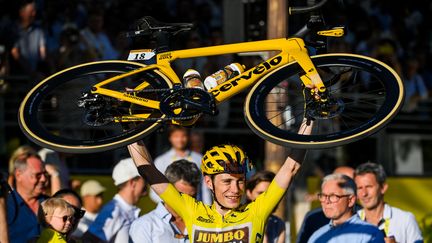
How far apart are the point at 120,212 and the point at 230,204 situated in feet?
8.45

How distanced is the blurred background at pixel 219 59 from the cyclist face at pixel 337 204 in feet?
8.28

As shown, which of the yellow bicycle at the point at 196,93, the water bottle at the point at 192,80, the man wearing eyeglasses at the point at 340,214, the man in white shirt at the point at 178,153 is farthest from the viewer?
the man in white shirt at the point at 178,153

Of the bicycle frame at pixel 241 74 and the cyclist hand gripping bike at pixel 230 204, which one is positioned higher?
the bicycle frame at pixel 241 74

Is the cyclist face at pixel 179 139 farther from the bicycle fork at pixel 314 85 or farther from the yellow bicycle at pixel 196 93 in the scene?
the bicycle fork at pixel 314 85

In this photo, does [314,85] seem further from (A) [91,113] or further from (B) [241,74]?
(A) [91,113]

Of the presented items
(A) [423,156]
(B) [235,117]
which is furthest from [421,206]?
(B) [235,117]

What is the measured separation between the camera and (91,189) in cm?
1128

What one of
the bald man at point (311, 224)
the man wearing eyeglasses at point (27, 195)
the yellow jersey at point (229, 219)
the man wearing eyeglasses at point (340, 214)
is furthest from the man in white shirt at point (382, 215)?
the man wearing eyeglasses at point (27, 195)

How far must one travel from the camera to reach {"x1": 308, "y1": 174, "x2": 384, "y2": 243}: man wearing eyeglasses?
9.05m

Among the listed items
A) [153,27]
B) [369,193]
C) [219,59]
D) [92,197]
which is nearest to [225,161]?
[153,27]

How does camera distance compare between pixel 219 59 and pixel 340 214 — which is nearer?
pixel 340 214

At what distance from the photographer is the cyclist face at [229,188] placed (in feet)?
25.2

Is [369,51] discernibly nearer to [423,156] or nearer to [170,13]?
[423,156]

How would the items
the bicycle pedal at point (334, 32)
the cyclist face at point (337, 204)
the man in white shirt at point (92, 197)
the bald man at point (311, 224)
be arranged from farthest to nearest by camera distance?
the man in white shirt at point (92, 197), the bald man at point (311, 224), the cyclist face at point (337, 204), the bicycle pedal at point (334, 32)
